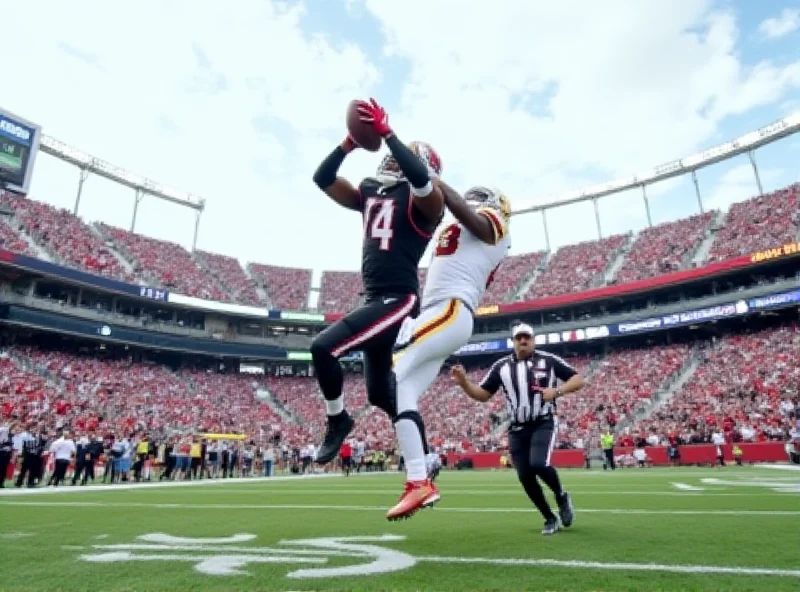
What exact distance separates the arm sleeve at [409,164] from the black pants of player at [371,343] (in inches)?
33.6

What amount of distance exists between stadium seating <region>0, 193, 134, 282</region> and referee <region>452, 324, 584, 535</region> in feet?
130

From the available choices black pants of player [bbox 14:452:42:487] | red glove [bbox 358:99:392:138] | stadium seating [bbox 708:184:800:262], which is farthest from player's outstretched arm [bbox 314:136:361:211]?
stadium seating [bbox 708:184:800:262]

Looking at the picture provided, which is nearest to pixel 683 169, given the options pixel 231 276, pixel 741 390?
pixel 741 390

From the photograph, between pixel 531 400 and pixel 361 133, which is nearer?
pixel 361 133

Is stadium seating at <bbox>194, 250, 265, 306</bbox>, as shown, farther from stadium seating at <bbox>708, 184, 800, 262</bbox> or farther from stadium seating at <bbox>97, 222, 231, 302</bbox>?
stadium seating at <bbox>708, 184, 800, 262</bbox>

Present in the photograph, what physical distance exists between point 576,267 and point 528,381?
4300 cm

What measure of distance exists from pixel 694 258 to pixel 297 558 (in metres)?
40.8

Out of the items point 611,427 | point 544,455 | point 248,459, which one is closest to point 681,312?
point 611,427

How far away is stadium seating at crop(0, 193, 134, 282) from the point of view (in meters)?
38.1

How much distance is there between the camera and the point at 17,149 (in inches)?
953

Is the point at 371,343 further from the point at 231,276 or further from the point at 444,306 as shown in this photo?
the point at 231,276

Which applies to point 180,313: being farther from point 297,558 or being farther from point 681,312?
point 297,558

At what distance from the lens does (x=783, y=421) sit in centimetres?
2419

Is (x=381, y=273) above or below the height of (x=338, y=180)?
below
